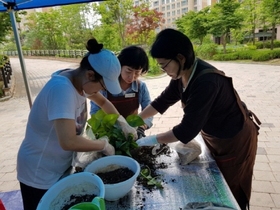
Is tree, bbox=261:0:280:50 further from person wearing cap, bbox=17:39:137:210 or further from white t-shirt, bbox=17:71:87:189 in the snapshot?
white t-shirt, bbox=17:71:87:189

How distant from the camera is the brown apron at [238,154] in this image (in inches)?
58.4

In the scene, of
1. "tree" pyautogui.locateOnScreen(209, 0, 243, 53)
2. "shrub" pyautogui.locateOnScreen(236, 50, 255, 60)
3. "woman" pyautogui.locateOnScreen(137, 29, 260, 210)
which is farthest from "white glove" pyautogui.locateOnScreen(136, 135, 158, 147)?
"tree" pyautogui.locateOnScreen(209, 0, 243, 53)

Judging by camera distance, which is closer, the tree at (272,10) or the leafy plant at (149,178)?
the leafy plant at (149,178)

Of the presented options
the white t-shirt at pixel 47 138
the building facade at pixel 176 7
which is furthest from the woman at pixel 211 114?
the building facade at pixel 176 7

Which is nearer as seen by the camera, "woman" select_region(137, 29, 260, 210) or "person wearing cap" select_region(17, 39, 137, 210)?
"person wearing cap" select_region(17, 39, 137, 210)

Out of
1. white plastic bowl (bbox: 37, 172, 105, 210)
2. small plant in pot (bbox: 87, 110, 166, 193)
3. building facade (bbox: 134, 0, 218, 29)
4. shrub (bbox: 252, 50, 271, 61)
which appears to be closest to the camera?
white plastic bowl (bbox: 37, 172, 105, 210)

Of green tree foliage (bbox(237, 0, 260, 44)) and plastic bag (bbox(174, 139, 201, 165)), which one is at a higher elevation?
green tree foliage (bbox(237, 0, 260, 44))

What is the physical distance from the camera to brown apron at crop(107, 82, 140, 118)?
6.88 feet

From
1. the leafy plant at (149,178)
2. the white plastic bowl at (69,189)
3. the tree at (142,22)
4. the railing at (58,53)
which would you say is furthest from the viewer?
the railing at (58,53)

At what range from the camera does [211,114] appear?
4.65ft

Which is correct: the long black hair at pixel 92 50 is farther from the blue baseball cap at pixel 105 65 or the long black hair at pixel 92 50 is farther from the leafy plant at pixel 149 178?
the leafy plant at pixel 149 178

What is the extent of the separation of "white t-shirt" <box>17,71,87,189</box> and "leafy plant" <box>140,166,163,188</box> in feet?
1.39

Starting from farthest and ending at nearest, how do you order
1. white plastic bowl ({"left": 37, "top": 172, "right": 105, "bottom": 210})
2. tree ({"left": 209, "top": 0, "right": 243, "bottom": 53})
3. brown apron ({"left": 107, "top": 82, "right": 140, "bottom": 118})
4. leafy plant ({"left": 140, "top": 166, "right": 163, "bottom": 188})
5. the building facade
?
the building facade → tree ({"left": 209, "top": 0, "right": 243, "bottom": 53}) → brown apron ({"left": 107, "top": 82, "right": 140, "bottom": 118}) → leafy plant ({"left": 140, "top": 166, "right": 163, "bottom": 188}) → white plastic bowl ({"left": 37, "top": 172, "right": 105, "bottom": 210})

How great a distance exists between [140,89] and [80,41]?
2320 cm
